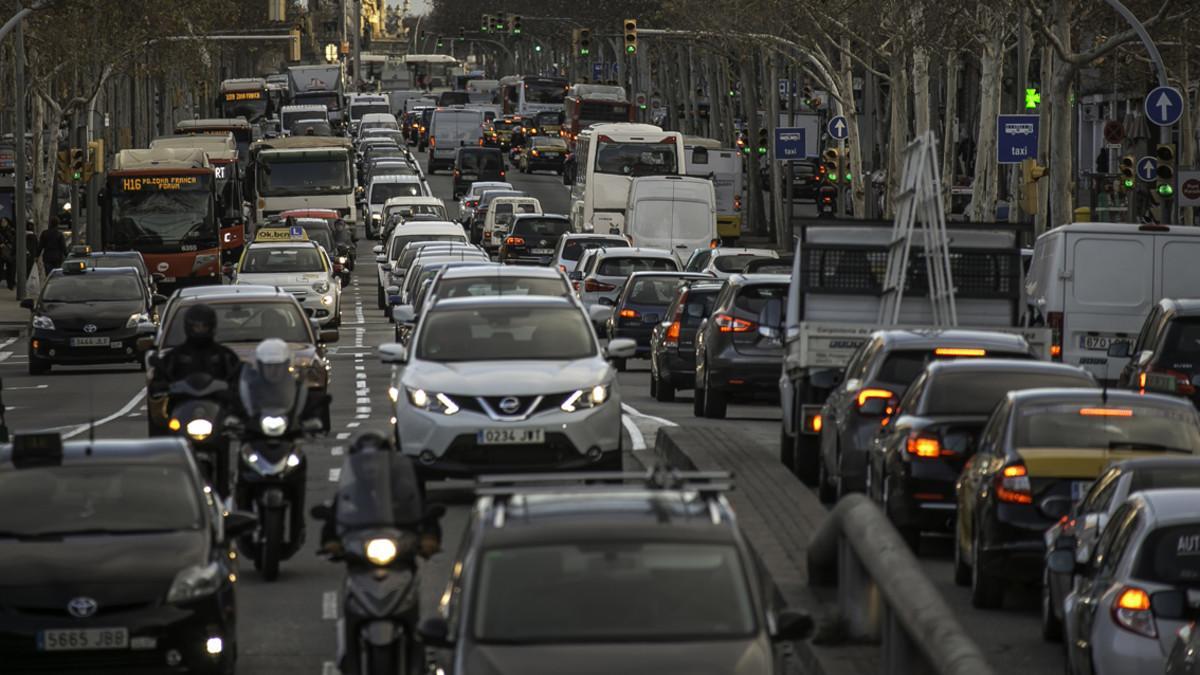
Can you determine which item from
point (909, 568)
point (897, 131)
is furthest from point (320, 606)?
point (897, 131)

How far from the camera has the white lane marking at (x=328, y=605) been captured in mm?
14781

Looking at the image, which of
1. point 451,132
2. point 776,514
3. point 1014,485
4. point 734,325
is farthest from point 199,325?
point 451,132

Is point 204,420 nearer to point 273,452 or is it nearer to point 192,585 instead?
point 273,452

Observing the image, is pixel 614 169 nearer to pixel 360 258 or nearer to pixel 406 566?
pixel 360 258

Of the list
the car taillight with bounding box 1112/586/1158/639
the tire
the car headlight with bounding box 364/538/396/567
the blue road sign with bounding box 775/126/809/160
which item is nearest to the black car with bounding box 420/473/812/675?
the car headlight with bounding box 364/538/396/567

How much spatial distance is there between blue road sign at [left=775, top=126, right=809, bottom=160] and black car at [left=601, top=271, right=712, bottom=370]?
91.9 feet

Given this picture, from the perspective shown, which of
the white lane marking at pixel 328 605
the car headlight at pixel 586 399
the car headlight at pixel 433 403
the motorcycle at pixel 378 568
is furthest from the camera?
the car headlight at pixel 586 399

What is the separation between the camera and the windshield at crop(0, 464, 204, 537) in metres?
12.8

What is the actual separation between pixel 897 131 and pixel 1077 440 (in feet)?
161

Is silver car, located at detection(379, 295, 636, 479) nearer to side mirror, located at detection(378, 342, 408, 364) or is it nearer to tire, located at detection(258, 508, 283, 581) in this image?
side mirror, located at detection(378, 342, 408, 364)

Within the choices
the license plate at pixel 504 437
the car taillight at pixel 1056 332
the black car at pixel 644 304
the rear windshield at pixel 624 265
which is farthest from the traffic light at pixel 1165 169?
the license plate at pixel 504 437

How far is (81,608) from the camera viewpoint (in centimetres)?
1216

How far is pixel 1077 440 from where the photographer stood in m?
15.0

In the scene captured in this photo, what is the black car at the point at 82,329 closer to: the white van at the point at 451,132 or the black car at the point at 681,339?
the black car at the point at 681,339
